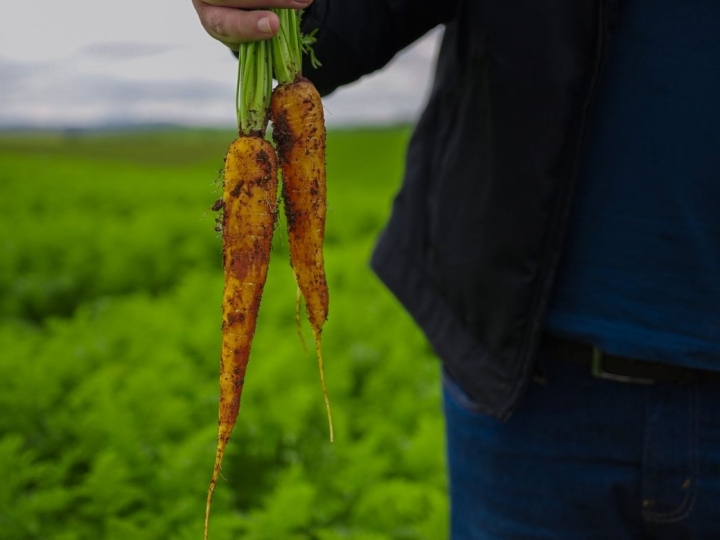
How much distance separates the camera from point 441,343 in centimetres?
153

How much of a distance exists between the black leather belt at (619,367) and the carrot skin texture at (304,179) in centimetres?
47

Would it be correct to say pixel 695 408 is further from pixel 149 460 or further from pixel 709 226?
pixel 149 460

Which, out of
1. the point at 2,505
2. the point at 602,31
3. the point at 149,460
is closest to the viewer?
the point at 602,31

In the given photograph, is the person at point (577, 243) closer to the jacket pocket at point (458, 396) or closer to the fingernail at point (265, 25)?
the jacket pocket at point (458, 396)

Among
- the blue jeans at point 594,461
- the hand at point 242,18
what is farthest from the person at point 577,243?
the hand at point 242,18

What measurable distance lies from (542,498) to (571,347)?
32 cm

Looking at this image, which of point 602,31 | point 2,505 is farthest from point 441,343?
point 2,505

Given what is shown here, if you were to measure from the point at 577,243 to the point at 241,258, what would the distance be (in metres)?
0.63

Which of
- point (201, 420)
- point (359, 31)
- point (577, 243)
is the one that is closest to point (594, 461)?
point (577, 243)

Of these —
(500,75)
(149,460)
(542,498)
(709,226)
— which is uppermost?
(500,75)

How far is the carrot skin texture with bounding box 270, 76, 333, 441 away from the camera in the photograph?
1016 mm

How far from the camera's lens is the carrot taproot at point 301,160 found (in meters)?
0.96

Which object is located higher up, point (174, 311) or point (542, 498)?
point (542, 498)

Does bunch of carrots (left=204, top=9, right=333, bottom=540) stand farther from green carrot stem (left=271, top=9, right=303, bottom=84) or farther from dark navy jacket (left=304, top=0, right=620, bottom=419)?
dark navy jacket (left=304, top=0, right=620, bottom=419)
